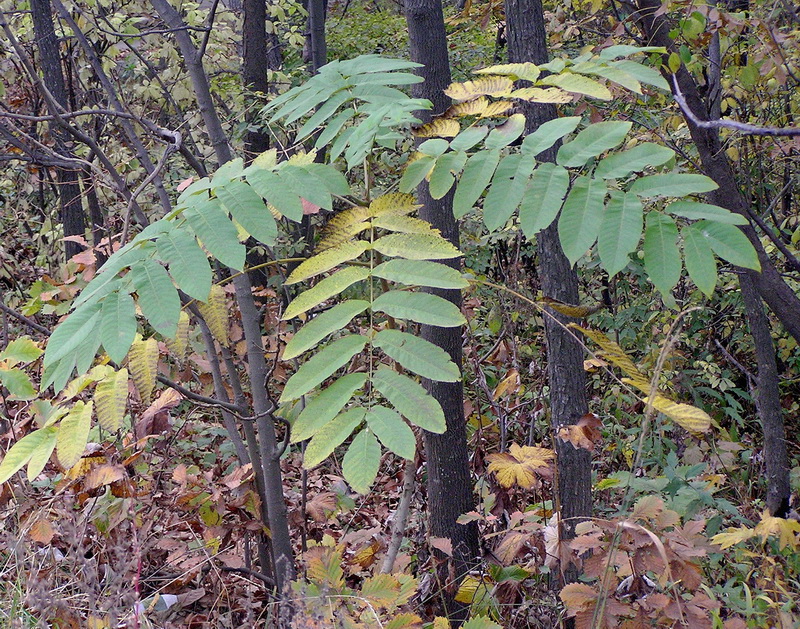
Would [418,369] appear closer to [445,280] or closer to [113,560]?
[445,280]

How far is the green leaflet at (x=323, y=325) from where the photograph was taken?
1559 millimetres

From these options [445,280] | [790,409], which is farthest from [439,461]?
[790,409]

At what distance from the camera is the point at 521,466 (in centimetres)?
262

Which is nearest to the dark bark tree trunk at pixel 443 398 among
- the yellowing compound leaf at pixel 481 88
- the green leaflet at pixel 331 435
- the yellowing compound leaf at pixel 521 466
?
the yellowing compound leaf at pixel 521 466

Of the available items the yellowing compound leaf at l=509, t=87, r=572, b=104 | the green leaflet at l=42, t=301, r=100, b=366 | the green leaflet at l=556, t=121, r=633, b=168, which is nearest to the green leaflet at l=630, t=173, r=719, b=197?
the green leaflet at l=556, t=121, r=633, b=168

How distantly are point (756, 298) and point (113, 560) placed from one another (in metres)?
3.30

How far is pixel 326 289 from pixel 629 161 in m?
0.73

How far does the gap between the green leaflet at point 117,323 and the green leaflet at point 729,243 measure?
1.19 m

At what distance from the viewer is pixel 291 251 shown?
23.6 ft

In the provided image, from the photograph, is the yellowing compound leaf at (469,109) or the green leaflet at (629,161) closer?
the green leaflet at (629,161)

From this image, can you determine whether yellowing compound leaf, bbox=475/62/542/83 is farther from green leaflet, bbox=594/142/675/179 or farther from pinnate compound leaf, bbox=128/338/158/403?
pinnate compound leaf, bbox=128/338/158/403

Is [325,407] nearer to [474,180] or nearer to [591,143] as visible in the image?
[474,180]

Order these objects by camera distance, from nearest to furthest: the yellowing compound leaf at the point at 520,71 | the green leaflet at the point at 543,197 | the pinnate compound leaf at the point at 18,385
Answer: the green leaflet at the point at 543,197 < the yellowing compound leaf at the point at 520,71 < the pinnate compound leaf at the point at 18,385

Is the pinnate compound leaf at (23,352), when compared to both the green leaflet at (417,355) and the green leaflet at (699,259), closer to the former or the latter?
the green leaflet at (417,355)
